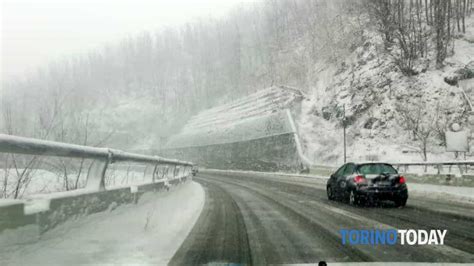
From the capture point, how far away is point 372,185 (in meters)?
13.6

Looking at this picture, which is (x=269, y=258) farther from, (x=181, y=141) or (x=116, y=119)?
(x=116, y=119)

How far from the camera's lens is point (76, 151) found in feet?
17.2

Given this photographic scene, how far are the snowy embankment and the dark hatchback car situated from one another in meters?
7.28

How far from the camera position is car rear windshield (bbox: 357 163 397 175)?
14086 millimetres

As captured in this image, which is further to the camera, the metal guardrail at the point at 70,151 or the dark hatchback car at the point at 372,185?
the dark hatchback car at the point at 372,185

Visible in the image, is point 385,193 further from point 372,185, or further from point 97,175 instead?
point 97,175

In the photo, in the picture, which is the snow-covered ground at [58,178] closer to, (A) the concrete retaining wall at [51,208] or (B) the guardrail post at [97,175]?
(A) the concrete retaining wall at [51,208]

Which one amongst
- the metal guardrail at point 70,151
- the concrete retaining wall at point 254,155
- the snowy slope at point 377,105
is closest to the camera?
the metal guardrail at point 70,151

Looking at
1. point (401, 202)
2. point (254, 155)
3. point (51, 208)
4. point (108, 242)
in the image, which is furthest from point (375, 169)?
point (254, 155)

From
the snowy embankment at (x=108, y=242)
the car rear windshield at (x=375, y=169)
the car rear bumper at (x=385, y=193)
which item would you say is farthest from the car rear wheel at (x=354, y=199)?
the snowy embankment at (x=108, y=242)

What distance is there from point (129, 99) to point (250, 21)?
3945 centimetres

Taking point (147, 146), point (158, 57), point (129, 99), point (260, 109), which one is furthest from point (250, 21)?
point (260, 109)

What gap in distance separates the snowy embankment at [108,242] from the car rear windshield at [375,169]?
785cm

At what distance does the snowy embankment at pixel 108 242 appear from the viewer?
4.25 metres
